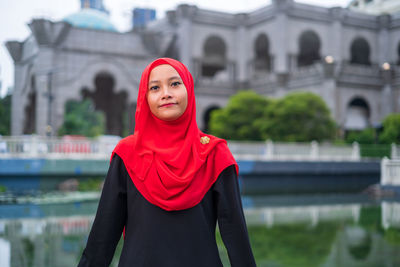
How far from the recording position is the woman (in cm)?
198

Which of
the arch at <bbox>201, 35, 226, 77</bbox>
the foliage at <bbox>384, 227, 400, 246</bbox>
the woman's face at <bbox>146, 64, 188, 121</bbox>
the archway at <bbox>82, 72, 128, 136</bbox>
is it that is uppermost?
the arch at <bbox>201, 35, 226, 77</bbox>

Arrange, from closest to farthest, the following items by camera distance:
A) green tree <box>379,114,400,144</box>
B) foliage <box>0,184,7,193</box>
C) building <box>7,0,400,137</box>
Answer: foliage <box>0,184,7,193</box> → green tree <box>379,114,400,144</box> → building <box>7,0,400,137</box>

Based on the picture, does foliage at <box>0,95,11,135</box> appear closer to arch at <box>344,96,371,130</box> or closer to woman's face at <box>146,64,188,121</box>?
arch at <box>344,96,371,130</box>

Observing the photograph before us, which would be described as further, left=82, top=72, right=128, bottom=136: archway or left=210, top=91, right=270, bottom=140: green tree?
left=82, top=72, right=128, bottom=136: archway

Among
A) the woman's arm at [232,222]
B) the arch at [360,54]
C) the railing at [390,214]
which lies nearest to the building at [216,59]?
the arch at [360,54]

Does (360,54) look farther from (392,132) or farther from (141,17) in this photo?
(141,17)

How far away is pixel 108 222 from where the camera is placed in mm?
2061

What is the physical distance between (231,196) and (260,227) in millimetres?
5973

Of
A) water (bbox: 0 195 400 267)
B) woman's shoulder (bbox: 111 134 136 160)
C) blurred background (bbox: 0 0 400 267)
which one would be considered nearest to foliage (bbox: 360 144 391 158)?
blurred background (bbox: 0 0 400 267)

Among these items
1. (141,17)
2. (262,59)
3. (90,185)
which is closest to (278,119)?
(90,185)

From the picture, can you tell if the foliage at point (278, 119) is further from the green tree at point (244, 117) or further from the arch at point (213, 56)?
the arch at point (213, 56)

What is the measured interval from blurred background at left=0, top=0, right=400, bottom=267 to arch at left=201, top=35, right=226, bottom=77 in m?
0.14

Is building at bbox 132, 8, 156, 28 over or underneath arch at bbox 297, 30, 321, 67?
over

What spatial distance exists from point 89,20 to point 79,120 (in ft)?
19.5
